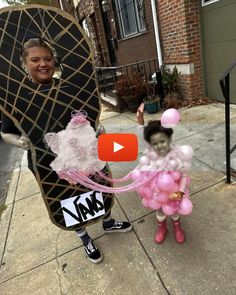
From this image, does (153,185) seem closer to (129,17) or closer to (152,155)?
(152,155)

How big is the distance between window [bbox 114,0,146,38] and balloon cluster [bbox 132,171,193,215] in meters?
6.06

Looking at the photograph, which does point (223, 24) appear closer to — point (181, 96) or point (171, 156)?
point (181, 96)

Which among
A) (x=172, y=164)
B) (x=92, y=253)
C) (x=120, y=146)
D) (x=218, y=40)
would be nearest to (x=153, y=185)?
(x=172, y=164)

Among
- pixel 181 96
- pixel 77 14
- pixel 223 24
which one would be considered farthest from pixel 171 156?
pixel 77 14

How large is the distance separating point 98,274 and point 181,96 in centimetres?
490

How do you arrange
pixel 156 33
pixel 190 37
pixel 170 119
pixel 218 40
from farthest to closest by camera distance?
pixel 156 33 → pixel 190 37 → pixel 218 40 → pixel 170 119

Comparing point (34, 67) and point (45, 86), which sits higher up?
point (34, 67)

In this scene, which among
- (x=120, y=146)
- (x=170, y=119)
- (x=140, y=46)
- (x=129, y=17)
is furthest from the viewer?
(x=129, y=17)

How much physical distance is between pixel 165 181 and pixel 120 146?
47 centimetres

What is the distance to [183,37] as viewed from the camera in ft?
18.2

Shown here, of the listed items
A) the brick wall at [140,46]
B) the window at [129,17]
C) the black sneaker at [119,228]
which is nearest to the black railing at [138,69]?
the brick wall at [140,46]

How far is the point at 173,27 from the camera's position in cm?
578

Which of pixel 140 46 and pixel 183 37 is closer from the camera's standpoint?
pixel 183 37

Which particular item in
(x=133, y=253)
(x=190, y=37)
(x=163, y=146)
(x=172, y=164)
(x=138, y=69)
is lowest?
(x=133, y=253)
